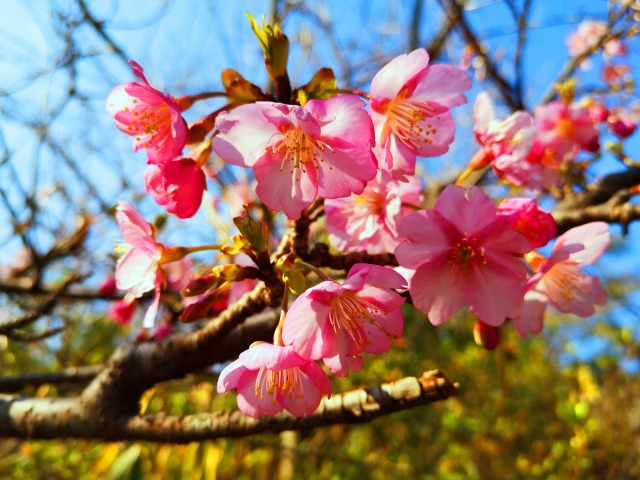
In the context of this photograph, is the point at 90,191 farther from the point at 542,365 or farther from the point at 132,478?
the point at 542,365

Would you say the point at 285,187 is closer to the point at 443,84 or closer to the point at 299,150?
the point at 299,150

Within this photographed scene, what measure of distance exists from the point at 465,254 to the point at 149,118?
676 mm

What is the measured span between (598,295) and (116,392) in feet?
3.83

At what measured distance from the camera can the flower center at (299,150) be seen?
895mm

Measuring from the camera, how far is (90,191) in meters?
3.56

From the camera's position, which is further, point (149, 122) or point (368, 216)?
point (368, 216)

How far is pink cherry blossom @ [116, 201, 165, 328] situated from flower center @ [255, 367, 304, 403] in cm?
30

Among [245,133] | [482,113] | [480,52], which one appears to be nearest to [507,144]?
[482,113]

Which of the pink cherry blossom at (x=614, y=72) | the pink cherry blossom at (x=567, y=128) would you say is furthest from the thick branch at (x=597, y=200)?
the pink cherry blossom at (x=614, y=72)

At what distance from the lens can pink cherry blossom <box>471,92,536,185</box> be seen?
3.84ft

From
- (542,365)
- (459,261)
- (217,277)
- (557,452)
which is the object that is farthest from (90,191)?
(542,365)

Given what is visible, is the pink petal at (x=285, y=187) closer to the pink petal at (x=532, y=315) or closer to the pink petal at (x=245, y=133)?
the pink petal at (x=245, y=133)

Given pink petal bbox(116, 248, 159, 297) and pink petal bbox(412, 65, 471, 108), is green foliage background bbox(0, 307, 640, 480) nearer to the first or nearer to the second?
pink petal bbox(116, 248, 159, 297)

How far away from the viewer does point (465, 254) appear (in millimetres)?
934
